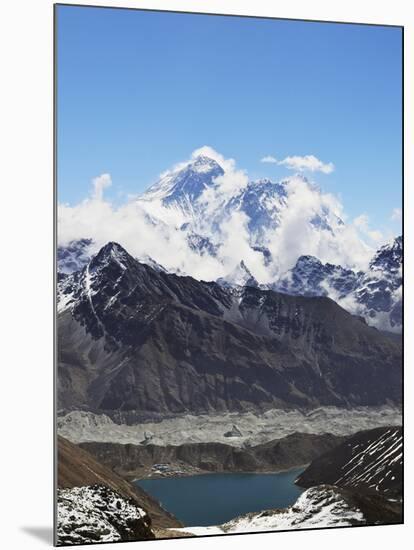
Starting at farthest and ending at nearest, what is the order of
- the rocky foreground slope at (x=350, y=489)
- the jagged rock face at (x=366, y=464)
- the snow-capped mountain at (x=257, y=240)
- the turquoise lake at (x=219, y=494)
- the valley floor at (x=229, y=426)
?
1. the jagged rock face at (x=366, y=464)
2. the rocky foreground slope at (x=350, y=489)
3. the snow-capped mountain at (x=257, y=240)
4. the turquoise lake at (x=219, y=494)
5. the valley floor at (x=229, y=426)

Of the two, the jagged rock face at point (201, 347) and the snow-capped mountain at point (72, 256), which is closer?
the snow-capped mountain at point (72, 256)

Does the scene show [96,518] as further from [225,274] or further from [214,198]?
[214,198]

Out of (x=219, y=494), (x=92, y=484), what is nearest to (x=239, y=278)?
(x=219, y=494)

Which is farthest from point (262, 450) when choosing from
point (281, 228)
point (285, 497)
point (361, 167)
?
point (361, 167)

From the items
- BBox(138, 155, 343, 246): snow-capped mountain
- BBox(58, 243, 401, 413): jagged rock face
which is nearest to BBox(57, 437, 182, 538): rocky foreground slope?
BBox(58, 243, 401, 413): jagged rock face

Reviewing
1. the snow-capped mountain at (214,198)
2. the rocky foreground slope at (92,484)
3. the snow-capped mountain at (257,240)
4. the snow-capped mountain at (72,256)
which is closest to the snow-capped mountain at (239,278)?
the snow-capped mountain at (257,240)

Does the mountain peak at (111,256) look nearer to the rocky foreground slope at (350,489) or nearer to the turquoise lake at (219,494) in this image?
the turquoise lake at (219,494)

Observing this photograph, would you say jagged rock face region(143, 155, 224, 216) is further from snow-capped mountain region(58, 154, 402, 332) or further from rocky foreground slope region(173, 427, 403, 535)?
rocky foreground slope region(173, 427, 403, 535)
